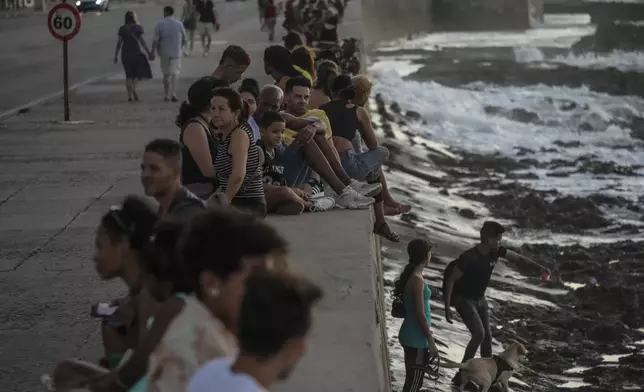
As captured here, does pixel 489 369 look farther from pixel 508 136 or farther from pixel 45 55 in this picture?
pixel 508 136

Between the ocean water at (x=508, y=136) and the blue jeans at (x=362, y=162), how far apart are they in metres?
1.50

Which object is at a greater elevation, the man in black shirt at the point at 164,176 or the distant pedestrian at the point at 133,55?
the man in black shirt at the point at 164,176

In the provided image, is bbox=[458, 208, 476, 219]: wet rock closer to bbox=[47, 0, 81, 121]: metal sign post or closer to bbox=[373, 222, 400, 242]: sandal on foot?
bbox=[47, 0, 81, 121]: metal sign post

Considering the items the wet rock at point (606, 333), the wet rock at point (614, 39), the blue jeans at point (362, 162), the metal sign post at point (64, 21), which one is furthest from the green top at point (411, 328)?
the wet rock at point (614, 39)

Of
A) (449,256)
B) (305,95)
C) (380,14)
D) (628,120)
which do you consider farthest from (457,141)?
(380,14)

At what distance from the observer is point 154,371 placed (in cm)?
377

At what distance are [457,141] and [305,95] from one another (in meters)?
24.1

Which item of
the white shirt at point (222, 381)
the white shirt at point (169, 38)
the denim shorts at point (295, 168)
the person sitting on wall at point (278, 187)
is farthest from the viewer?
the white shirt at point (169, 38)

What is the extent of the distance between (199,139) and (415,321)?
2.01m

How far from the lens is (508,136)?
119ft

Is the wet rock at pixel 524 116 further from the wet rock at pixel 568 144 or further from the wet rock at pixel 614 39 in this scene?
the wet rock at pixel 614 39

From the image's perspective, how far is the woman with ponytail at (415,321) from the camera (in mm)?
8367

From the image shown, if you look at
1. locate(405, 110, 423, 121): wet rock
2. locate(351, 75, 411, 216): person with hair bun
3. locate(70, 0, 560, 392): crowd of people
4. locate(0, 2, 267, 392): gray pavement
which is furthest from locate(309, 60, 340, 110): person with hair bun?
locate(405, 110, 423, 121): wet rock

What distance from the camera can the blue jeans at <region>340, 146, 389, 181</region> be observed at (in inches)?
422
